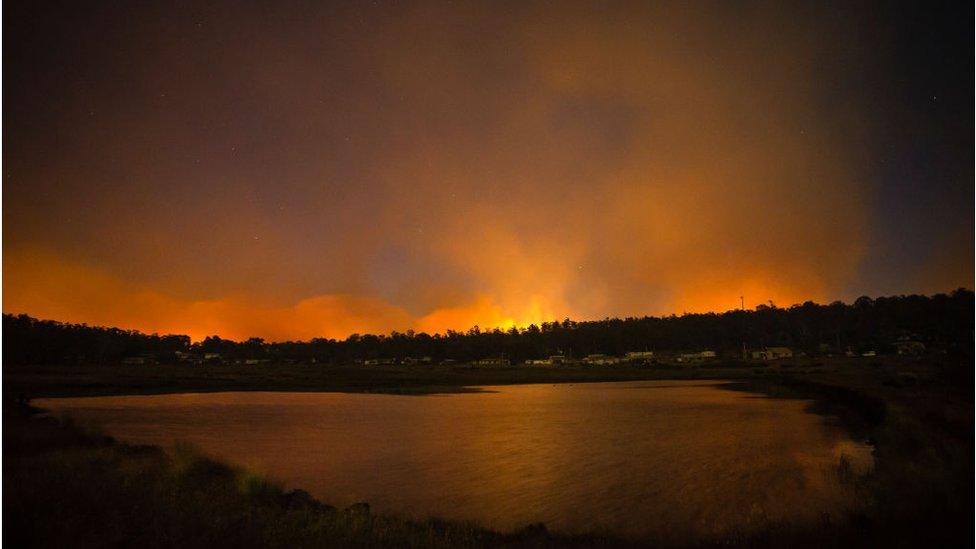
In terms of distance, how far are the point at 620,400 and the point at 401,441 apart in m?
37.0

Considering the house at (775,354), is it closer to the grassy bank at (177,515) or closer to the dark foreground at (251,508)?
the dark foreground at (251,508)

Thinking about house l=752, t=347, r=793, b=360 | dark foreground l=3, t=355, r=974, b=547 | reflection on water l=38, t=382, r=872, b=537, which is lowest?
reflection on water l=38, t=382, r=872, b=537

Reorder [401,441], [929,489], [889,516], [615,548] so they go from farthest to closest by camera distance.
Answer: [401,441] < [929,489] < [889,516] < [615,548]

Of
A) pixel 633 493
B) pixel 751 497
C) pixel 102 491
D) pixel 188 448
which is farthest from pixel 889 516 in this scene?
pixel 188 448

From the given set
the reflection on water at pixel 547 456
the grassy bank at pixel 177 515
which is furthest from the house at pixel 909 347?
the grassy bank at pixel 177 515

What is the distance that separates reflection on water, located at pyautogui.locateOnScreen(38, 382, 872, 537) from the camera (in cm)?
1986

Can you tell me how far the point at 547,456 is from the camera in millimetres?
31047

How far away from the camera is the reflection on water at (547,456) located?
1986 cm

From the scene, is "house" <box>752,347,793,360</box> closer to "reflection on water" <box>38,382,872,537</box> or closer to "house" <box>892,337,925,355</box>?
"house" <box>892,337,925,355</box>

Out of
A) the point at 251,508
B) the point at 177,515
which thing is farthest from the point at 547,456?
the point at 177,515

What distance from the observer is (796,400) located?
62.9 meters

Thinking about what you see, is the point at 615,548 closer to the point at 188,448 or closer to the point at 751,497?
the point at 751,497

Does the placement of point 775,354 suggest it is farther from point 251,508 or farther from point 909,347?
point 251,508

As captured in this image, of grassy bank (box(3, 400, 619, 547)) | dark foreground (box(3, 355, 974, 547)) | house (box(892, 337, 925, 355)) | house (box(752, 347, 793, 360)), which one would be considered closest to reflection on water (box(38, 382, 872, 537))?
dark foreground (box(3, 355, 974, 547))
